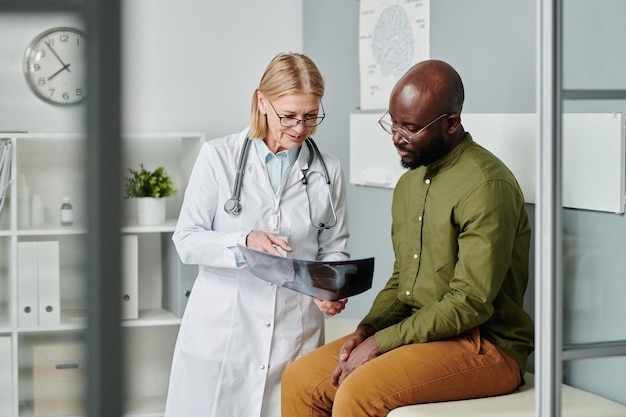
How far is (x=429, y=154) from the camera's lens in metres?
2.25

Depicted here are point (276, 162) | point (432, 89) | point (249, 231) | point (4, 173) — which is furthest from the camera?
point (276, 162)

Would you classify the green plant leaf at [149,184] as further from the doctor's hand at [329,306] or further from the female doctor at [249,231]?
the doctor's hand at [329,306]

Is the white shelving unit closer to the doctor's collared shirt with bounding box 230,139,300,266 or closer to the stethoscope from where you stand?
the stethoscope

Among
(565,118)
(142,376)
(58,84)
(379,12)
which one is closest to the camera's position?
(58,84)

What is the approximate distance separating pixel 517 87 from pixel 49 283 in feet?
6.05

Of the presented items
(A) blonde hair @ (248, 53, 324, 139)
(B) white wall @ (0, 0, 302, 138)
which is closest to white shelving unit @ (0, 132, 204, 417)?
(A) blonde hair @ (248, 53, 324, 139)

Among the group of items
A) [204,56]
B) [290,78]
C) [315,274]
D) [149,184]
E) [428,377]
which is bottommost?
[428,377]

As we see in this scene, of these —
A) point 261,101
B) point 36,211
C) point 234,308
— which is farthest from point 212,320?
point 36,211

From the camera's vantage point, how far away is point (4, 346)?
3.22 feet

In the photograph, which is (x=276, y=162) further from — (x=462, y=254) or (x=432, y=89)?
(x=462, y=254)

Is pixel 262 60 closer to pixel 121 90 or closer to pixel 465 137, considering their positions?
pixel 465 137

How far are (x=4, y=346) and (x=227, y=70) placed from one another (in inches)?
126

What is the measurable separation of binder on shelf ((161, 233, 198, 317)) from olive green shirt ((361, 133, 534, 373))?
4.91 feet

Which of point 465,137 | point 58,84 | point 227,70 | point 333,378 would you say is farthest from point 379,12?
point 58,84
